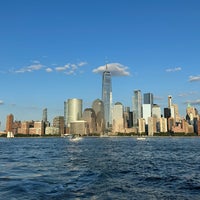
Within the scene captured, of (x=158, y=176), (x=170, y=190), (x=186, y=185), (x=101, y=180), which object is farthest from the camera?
(x=158, y=176)

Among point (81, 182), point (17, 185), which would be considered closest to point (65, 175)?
point (81, 182)

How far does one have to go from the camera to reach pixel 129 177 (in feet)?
147

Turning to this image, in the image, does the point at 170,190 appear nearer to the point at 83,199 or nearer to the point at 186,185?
the point at 186,185

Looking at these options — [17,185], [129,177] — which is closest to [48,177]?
[17,185]

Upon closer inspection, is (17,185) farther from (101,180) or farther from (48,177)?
(101,180)

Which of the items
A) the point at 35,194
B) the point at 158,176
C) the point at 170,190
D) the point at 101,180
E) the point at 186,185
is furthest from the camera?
the point at 158,176

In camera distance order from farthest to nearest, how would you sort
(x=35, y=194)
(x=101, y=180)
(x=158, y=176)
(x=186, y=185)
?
(x=158, y=176), (x=101, y=180), (x=186, y=185), (x=35, y=194)

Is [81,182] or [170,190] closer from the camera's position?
[170,190]

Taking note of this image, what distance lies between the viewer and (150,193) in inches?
1299

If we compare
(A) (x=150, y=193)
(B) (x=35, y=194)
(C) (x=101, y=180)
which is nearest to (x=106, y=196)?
(A) (x=150, y=193)

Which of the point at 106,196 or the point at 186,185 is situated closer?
the point at 106,196

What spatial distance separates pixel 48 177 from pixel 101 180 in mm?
7154

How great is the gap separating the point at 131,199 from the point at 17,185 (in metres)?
14.1

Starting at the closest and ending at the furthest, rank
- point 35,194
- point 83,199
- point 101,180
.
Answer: point 83,199
point 35,194
point 101,180
